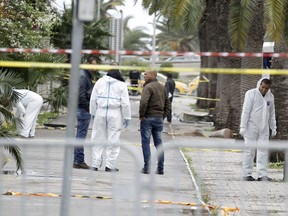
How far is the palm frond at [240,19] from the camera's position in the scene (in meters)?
14.0

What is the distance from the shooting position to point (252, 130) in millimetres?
12711

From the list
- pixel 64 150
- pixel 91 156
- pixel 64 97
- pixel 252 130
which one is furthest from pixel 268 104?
pixel 64 97

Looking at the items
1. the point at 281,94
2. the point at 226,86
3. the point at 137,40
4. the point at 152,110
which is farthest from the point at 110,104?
the point at 137,40

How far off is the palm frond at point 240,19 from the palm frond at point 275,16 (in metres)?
0.72

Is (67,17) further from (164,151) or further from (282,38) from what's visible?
(164,151)

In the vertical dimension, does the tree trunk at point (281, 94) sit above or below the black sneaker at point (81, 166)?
above

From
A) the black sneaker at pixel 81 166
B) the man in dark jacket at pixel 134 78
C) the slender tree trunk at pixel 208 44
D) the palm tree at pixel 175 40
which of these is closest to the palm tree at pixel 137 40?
the palm tree at pixel 175 40

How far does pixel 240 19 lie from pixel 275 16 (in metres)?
1.13

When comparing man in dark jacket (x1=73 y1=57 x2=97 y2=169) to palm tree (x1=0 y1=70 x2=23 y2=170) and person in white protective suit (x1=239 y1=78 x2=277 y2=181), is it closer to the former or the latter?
palm tree (x1=0 y1=70 x2=23 y2=170)

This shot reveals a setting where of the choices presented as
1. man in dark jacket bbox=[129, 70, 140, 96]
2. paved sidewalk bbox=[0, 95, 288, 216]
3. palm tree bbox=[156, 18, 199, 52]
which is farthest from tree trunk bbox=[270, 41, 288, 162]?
palm tree bbox=[156, 18, 199, 52]

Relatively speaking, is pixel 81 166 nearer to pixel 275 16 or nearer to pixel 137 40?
pixel 275 16

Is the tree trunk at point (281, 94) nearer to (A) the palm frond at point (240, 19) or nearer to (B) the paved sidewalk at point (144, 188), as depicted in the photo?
(A) the palm frond at point (240, 19)

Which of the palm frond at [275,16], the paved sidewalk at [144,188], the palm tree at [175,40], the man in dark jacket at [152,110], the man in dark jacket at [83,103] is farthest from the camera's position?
the palm tree at [175,40]

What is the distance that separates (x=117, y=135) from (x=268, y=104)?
2209mm
